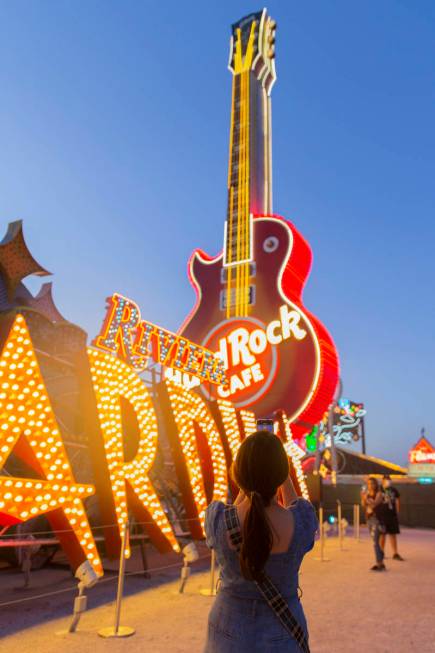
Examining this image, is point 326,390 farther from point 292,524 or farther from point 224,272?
point 292,524

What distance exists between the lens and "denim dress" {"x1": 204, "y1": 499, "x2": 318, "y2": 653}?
2350mm

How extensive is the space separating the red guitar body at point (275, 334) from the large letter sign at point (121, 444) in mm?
12060

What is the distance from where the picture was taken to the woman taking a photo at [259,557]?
2.33 metres

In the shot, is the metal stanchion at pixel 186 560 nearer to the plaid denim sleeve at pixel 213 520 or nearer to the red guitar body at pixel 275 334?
the plaid denim sleeve at pixel 213 520

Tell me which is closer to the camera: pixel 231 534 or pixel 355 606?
pixel 231 534

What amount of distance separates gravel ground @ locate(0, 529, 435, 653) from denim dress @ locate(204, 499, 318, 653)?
3407mm

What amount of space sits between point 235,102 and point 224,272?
35.2 feet

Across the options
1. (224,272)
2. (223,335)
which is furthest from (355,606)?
(224,272)

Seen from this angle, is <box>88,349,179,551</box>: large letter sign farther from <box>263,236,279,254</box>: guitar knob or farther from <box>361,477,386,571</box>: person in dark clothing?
<box>263,236,279,254</box>: guitar knob

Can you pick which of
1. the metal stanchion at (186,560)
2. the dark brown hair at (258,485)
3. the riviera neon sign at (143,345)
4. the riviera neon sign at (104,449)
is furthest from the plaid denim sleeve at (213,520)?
the riviera neon sign at (143,345)

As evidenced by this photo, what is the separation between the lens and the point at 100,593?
7.87 m

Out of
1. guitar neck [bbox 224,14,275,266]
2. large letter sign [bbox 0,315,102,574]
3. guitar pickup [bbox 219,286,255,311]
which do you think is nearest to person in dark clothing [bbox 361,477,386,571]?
large letter sign [bbox 0,315,102,574]

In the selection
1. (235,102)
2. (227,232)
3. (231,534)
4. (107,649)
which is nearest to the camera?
(231,534)

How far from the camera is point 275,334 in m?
21.9
